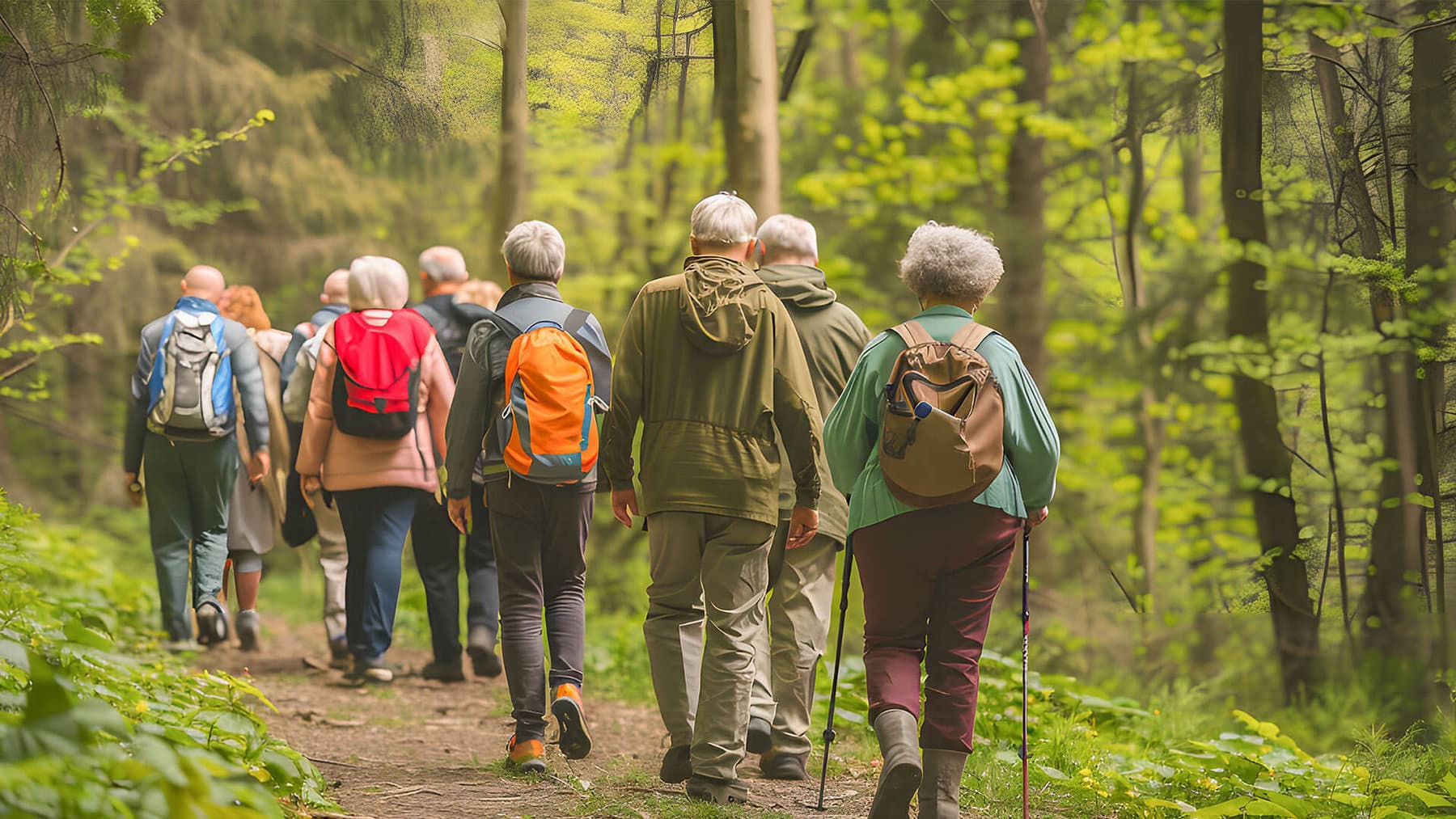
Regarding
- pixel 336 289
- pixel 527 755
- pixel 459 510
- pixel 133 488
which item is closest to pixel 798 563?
pixel 527 755

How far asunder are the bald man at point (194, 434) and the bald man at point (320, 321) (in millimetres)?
365

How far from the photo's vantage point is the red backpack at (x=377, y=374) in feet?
20.8

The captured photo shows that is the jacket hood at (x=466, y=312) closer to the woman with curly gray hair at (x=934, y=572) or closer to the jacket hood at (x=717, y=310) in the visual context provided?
the jacket hood at (x=717, y=310)

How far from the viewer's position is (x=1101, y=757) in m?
5.31

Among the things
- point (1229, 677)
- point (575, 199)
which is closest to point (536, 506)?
point (1229, 677)

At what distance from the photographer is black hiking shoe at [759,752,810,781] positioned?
16.3ft

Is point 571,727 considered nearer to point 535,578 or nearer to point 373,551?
point 535,578

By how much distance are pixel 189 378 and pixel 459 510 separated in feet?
7.74

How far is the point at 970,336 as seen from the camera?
3947mm

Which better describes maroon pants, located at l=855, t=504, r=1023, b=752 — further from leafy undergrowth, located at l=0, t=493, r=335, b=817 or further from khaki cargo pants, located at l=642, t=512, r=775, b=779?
leafy undergrowth, located at l=0, t=493, r=335, b=817

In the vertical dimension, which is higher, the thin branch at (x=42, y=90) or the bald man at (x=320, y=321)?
the thin branch at (x=42, y=90)

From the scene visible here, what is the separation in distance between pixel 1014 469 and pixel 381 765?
2943 millimetres

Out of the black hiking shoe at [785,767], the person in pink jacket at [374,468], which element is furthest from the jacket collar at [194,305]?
the black hiking shoe at [785,767]

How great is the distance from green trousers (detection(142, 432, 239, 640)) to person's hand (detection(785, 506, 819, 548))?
12.4ft
